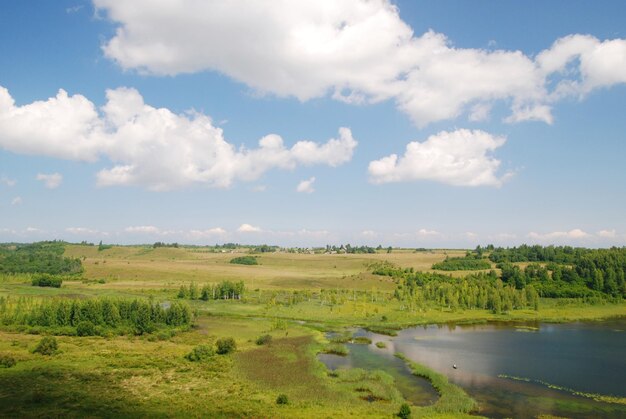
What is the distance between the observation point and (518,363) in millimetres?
72438

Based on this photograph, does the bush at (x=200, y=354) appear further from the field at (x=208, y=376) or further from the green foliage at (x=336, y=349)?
the green foliage at (x=336, y=349)

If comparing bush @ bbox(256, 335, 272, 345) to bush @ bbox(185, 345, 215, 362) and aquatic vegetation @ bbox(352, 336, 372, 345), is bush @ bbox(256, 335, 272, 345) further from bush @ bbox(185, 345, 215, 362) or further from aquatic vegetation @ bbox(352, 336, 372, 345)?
aquatic vegetation @ bbox(352, 336, 372, 345)

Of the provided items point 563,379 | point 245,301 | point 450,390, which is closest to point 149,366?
point 450,390

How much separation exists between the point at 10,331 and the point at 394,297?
118 meters

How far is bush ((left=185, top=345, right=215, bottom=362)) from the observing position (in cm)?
6975

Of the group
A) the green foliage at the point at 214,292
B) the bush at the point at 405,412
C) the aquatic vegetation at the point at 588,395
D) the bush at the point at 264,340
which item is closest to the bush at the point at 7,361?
the bush at the point at 264,340

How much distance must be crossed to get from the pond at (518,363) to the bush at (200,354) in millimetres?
20637

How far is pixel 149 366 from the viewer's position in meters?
65.1

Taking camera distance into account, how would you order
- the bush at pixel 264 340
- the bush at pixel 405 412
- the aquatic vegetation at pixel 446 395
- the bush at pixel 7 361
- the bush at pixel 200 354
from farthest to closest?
1. the bush at pixel 264 340
2. the bush at pixel 200 354
3. the bush at pixel 7 361
4. the aquatic vegetation at pixel 446 395
5. the bush at pixel 405 412

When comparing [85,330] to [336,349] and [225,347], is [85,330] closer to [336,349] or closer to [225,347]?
[225,347]

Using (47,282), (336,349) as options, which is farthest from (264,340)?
(47,282)

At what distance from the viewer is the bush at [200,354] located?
2746 inches

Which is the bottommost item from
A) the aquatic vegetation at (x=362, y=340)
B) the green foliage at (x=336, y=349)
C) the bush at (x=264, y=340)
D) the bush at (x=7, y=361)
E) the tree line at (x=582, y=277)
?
the aquatic vegetation at (x=362, y=340)

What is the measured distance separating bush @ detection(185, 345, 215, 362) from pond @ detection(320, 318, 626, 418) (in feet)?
67.7
